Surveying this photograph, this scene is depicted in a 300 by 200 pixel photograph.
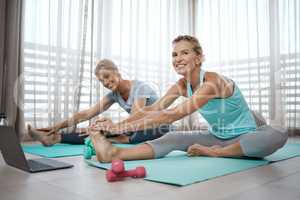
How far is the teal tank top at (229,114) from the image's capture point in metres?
1.53

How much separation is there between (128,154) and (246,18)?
9.71ft

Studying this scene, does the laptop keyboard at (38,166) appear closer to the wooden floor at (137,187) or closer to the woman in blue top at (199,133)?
the wooden floor at (137,187)

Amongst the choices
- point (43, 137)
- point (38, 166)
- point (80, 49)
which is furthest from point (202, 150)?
point (80, 49)

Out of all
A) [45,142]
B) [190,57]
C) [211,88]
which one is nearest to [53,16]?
[45,142]

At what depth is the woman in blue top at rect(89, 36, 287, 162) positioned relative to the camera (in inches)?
53.1

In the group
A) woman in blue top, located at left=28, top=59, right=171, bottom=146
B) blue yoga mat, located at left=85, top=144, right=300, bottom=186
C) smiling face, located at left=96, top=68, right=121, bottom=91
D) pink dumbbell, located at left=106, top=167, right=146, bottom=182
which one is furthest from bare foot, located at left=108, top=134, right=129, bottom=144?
pink dumbbell, located at left=106, top=167, right=146, bottom=182

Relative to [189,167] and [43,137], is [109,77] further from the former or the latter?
[189,167]

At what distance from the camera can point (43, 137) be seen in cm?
215

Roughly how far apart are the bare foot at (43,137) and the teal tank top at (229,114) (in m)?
1.18

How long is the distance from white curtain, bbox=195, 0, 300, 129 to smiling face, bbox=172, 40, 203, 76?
2.20 m

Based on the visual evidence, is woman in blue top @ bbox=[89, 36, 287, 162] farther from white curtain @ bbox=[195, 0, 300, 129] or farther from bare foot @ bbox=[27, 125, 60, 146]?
white curtain @ bbox=[195, 0, 300, 129]

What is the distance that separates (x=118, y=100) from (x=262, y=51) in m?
2.12

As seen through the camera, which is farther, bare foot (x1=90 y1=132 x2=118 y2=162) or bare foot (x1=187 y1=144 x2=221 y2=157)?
bare foot (x1=187 y1=144 x2=221 y2=157)

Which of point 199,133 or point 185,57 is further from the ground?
point 185,57
